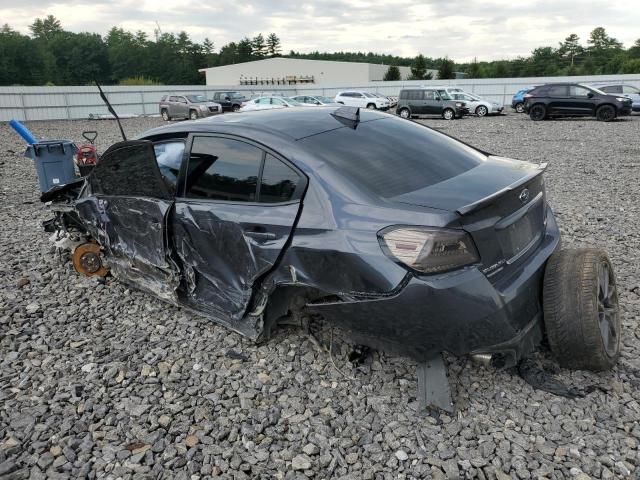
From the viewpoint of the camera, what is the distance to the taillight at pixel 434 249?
99.2 inches

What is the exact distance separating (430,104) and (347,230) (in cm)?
2504

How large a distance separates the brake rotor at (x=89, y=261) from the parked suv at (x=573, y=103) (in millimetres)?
20619

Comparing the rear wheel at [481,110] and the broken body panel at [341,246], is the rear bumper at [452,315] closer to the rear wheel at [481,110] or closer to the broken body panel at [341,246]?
the broken body panel at [341,246]

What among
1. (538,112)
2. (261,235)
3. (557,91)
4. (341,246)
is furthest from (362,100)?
(341,246)

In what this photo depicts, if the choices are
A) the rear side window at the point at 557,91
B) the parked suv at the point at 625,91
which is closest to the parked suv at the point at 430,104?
the rear side window at the point at 557,91

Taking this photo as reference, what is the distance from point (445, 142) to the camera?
3.69 m

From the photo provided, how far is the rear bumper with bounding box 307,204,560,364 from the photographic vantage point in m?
2.52

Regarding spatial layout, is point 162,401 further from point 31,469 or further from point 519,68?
point 519,68

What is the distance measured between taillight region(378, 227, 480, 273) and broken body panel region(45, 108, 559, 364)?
0.12 feet

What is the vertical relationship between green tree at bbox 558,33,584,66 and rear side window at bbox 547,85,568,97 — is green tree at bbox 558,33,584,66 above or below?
above

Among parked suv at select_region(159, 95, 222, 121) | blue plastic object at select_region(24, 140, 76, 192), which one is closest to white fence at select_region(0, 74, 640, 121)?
parked suv at select_region(159, 95, 222, 121)

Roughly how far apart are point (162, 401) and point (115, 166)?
208 centimetres

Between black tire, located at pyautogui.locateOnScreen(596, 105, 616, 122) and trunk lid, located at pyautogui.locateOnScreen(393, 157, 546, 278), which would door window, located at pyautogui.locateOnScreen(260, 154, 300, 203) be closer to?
trunk lid, located at pyautogui.locateOnScreen(393, 157, 546, 278)

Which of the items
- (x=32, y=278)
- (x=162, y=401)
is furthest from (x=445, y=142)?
(x=32, y=278)
